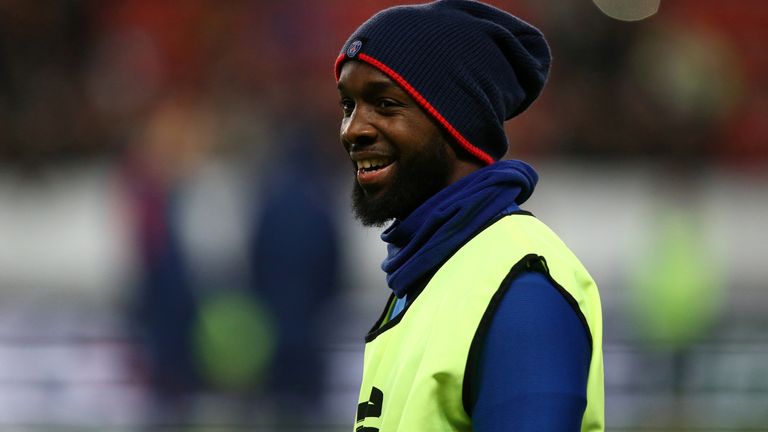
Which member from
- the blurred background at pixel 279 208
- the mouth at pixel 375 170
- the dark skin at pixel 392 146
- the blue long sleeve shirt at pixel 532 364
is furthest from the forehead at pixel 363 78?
the blurred background at pixel 279 208

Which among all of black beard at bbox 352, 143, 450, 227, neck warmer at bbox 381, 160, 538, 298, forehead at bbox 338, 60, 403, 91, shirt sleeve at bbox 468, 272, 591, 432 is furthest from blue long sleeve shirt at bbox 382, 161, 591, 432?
forehead at bbox 338, 60, 403, 91

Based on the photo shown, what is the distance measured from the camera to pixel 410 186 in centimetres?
216

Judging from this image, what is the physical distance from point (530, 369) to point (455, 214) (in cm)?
32

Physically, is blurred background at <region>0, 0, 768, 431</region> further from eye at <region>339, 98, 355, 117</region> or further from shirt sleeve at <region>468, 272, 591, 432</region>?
shirt sleeve at <region>468, 272, 591, 432</region>

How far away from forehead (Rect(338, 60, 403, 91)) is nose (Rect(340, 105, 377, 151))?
0.04 m

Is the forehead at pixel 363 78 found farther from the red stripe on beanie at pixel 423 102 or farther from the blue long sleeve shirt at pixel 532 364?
the blue long sleeve shirt at pixel 532 364

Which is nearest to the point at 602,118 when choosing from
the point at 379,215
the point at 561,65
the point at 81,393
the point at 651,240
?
the point at 561,65

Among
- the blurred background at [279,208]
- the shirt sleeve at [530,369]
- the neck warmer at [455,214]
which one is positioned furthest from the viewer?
the blurred background at [279,208]

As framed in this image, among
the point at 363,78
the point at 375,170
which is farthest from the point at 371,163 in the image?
the point at 363,78

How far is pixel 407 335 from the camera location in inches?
80.0

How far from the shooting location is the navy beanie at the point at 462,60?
2123 mm

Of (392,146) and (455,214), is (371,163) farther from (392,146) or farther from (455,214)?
(455,214)

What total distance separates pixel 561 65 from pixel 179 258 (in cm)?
524

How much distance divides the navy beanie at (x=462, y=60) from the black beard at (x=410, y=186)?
48 mm
